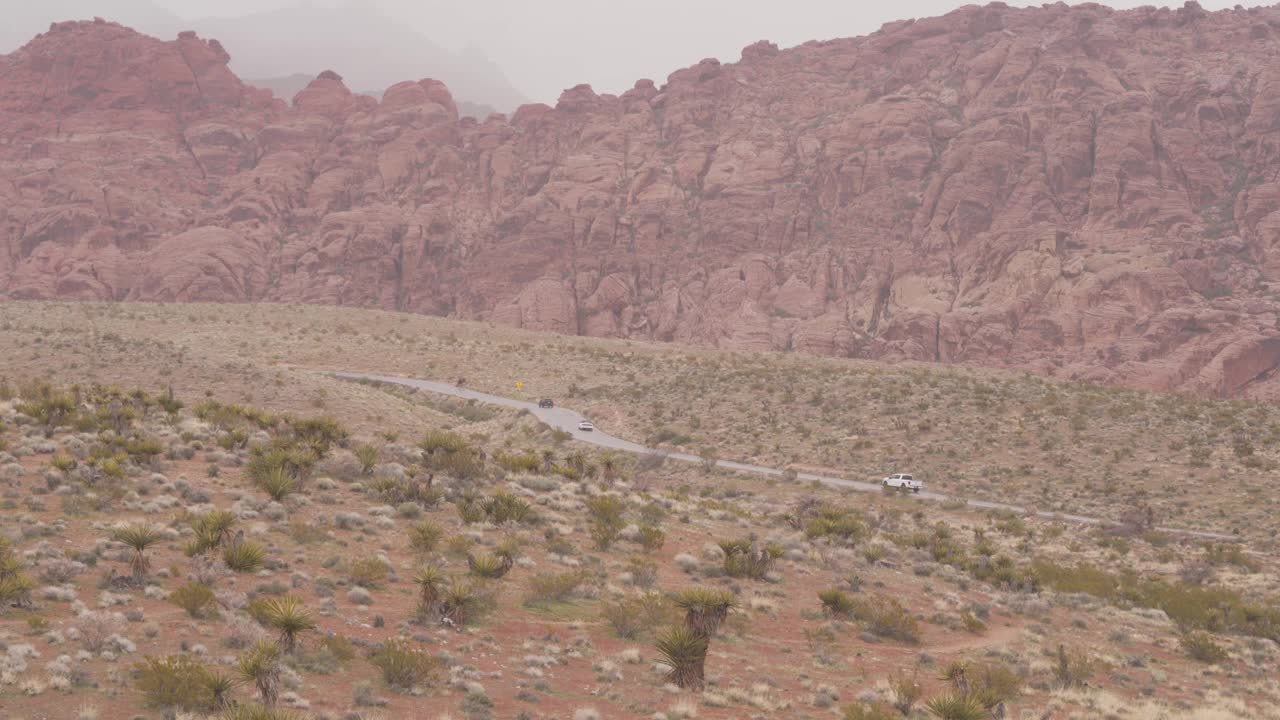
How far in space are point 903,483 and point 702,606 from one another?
2385cm

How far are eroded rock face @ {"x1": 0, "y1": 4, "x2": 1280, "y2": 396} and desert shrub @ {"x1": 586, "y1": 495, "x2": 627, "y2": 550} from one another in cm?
6256

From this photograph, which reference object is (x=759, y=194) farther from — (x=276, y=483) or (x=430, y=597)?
(x=430, y=597)

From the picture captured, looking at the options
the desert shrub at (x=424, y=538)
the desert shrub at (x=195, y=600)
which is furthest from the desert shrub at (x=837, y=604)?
the desert shrub at (x=195, y=600)

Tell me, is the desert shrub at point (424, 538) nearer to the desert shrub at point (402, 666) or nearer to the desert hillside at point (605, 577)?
the desert hillside at point (605, 577)

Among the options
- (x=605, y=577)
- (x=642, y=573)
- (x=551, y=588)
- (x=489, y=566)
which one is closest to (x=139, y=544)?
(x=489, y=566)

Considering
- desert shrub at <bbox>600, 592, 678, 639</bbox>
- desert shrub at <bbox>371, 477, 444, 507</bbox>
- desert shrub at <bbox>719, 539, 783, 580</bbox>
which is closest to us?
desert shrub at <bbox>600, 592, 678, 639</bbox>

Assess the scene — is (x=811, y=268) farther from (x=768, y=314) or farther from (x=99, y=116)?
(x=99, y=116)

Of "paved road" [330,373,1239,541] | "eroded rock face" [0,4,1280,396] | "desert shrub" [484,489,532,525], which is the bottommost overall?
"paved road" [330,373,1239,541]

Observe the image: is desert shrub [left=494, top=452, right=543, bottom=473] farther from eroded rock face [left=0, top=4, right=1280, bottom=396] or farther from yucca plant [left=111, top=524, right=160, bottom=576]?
eroded rock face [left=0, top=4, right=1280, bottom=396]

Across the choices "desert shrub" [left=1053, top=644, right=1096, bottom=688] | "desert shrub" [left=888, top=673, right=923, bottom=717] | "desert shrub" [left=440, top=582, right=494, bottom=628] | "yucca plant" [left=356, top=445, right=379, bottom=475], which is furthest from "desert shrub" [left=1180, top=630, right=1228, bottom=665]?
"yucca plant" [left=356, top=445, right=379, bottom=475]

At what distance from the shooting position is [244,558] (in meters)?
14.9

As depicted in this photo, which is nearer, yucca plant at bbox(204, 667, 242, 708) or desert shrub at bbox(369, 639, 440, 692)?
yucca plant at bbox(204, 667, 242, 708)

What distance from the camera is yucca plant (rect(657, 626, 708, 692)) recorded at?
13242 mm

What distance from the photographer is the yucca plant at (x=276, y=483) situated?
19.7 meters
